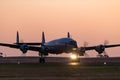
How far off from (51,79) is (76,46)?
60.6m

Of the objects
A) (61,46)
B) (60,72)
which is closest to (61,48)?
(61,46)

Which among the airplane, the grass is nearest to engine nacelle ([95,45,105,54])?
the airplane

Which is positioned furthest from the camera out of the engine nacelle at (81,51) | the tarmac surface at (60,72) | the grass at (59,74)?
the engine nacelle at (81,51)

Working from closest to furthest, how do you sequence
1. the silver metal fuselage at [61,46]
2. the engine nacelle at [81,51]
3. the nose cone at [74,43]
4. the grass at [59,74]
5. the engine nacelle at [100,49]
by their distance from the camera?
the grass at [59,74] < the engine nacelle at [81,51] < the nose cone at [74,43] < the silver metal fuselage at [61,46] < the engine nacelle at [100,49]

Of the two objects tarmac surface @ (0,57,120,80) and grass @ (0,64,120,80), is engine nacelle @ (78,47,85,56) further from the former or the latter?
grass @ (0,64,120,80)

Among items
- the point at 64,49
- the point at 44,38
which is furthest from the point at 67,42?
the point at 44,38

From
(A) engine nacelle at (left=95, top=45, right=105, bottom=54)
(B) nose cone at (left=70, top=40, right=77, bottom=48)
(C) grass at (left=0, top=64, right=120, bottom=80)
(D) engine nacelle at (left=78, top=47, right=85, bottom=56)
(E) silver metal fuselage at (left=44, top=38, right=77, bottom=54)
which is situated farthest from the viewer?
(A) engine nacelle at (left=95, top=45, right=105, bottom=54)

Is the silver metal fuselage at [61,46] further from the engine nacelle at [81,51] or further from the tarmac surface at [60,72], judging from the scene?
the tarmac surface at [60,72]

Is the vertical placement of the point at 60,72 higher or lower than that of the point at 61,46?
lower

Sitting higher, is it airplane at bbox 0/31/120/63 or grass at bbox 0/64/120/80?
airplane at bbox 0/31/120/63

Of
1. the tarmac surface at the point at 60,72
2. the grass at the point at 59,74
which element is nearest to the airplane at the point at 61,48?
the tarmac surface at the point at 60,72

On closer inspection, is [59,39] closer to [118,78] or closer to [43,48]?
[43,48]

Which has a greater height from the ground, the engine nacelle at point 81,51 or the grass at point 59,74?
the engine nacelle at point 81,51

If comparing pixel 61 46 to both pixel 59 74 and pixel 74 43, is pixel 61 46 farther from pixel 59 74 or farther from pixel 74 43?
pixel 59 74
